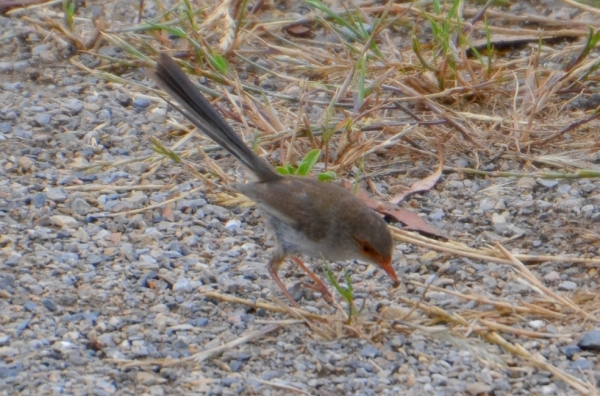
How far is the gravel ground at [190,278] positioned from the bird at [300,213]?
0.19 metres

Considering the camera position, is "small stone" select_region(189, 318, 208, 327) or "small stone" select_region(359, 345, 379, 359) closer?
"small stone" select_region(359, 345, 379, 359)

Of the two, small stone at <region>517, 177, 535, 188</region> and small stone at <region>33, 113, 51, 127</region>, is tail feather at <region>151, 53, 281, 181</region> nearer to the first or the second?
small stone at <region>517, 177, 535, 188</region>

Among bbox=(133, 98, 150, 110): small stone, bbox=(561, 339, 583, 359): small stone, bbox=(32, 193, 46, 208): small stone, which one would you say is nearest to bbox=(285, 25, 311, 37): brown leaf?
bbox=(133, 98, 150, 110): small stone

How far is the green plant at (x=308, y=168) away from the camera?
5.45m

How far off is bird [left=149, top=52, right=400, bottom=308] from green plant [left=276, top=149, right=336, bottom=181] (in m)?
0.38

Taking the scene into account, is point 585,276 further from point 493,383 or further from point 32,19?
point 32,19

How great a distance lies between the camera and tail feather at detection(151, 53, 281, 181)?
4867 millimetres

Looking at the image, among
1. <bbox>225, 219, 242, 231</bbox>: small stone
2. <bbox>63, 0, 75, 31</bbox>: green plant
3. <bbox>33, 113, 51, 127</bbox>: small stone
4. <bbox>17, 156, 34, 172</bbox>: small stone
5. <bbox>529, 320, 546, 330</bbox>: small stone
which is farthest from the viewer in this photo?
<bbox>63, 0, 75, 31</bbox>: green plant

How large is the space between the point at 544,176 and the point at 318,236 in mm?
1361

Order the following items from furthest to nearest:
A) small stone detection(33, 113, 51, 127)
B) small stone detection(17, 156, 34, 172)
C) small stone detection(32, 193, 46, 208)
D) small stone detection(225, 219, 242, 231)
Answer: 1. small stone detection(33, 113, 51, 127)
2. small stone detection(17, 156, 34, 172)
3. small stone detection(32, 193, 46, 208)
4. small stone detection(225, 219, 242, 231)

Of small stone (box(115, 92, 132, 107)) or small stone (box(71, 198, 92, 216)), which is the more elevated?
small stone (box(115, 92, 132, 107))

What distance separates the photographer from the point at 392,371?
13.1 ft

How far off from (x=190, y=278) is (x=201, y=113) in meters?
0.85

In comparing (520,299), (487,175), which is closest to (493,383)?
(520,299)
